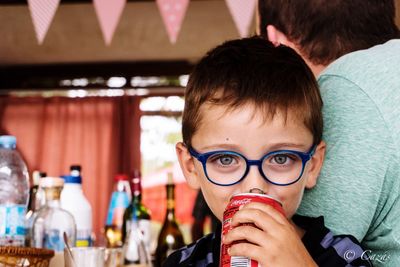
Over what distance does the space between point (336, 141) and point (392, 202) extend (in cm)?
13

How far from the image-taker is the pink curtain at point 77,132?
20.8ft

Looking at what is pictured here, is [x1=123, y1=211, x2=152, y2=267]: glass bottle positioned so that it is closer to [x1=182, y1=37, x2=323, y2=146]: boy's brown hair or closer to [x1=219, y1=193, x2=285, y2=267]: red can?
[x1=182, y1=37, x2=323, y2=146]: boy's brown hair

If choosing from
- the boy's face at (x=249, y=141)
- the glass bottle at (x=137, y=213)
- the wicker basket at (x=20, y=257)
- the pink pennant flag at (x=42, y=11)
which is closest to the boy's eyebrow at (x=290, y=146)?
the boy's face at (x=249, y=141)

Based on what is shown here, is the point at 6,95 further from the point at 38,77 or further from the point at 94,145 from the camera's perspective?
the point at 94,145

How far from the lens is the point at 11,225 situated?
143 centimetres

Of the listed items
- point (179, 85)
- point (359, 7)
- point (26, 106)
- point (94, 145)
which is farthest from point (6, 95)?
point (359, 7)

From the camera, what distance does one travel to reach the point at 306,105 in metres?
1.04

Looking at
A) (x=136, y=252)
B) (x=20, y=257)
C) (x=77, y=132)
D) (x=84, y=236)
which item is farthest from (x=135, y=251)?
(x=77, y=132)

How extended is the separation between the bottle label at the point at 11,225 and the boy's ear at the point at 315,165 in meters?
0.67

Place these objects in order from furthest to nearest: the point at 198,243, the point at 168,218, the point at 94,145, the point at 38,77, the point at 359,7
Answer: the point at 94,145 → the point at 38,77 → the point at 168,218 → the point at 359,7 → the point at 198,243

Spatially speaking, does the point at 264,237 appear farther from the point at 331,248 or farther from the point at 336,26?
the point at 336,26

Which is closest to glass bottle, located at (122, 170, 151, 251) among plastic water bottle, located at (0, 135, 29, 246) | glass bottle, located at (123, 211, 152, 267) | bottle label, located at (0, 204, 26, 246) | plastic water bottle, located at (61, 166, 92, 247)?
plastic water bottle, located at (61, 166, 92, 247)

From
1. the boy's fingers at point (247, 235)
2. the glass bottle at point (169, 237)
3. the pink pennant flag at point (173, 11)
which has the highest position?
the pink pennant flag at point (173, 11)

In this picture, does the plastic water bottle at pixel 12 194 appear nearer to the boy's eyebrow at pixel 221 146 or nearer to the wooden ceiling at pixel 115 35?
the boy's eyebrow at pixel 221 146
